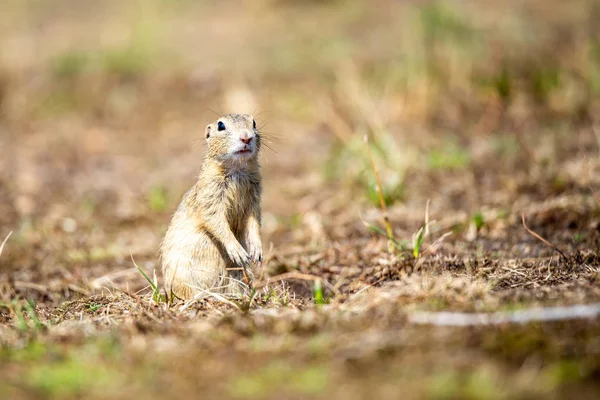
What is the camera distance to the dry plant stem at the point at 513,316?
105 inches

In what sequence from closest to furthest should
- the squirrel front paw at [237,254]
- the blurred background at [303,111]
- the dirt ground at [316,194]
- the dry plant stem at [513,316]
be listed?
the dirt ground at [316,194], the dry plant stem at [513,316], the squirrel front paw at [237,254], the blurred background at [303,111]

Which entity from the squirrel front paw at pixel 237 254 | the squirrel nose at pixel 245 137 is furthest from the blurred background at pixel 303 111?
the squirrel front paw at pixel 237 254

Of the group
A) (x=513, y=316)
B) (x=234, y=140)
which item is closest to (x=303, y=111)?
(x=234, y=140)

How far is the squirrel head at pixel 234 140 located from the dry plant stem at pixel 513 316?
1.89 metres

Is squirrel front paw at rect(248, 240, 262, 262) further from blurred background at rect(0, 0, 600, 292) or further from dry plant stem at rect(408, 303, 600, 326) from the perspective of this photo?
dry plant stem at rect(408, 303, 600, 326)

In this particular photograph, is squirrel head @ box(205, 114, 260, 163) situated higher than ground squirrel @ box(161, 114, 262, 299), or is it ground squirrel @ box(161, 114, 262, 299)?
squirrel head @ box(205, 114, 260, 163)

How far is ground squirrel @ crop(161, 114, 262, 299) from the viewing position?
14.0 feet

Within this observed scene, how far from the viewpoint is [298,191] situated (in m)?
7.45

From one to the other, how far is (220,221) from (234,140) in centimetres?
53

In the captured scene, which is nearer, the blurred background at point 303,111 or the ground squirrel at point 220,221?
the ground squirrel at point 220,221

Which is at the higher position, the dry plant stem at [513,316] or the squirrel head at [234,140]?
the squirrel head at [234,140]

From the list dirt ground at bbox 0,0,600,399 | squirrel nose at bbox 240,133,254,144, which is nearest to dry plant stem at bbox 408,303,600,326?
dirt ground at bbox 0,0,600,399

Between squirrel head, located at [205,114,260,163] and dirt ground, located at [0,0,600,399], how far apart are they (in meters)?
0.79

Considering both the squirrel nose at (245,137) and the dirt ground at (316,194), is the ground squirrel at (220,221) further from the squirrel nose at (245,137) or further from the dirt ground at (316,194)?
the dirt ground at (316,194)
